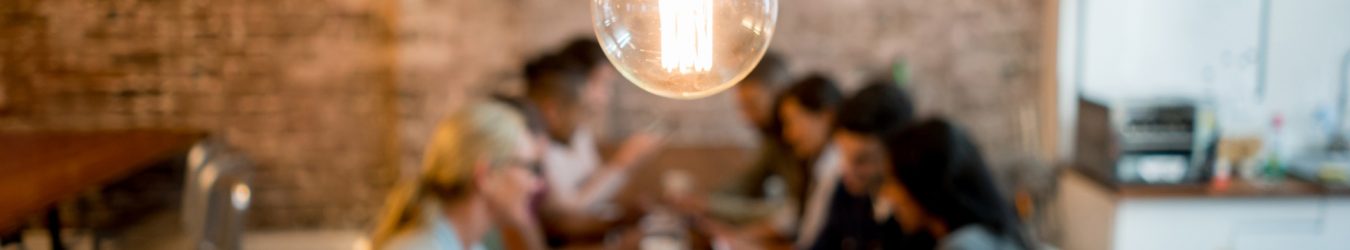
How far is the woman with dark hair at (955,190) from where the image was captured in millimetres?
2605

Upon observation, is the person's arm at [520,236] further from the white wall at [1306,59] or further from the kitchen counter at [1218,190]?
the white wall at [1306,59]

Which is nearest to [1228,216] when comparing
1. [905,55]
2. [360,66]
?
[905,55]

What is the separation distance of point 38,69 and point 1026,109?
406 cm

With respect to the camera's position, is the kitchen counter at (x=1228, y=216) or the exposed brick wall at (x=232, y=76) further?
the exposed brick wall at (x=232, y=76)

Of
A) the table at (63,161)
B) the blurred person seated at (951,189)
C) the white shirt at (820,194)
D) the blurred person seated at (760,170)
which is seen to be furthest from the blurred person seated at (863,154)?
the table at (63,161)

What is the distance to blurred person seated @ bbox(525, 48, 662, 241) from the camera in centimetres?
387

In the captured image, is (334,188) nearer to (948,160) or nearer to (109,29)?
(109,29)

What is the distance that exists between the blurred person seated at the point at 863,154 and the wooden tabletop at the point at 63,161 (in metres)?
2.16

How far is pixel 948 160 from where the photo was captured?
8.53 ft

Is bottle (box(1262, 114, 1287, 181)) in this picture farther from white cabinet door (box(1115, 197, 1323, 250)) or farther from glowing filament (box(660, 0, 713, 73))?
glowing filament (box(660, 0, 713, 73))

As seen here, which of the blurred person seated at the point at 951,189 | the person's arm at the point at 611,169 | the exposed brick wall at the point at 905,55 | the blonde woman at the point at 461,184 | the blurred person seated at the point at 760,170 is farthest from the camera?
the exposed brick wall at the point at 905,55

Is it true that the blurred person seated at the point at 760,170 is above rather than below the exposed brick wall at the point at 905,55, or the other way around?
below

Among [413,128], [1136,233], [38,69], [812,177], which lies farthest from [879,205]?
[38,69]

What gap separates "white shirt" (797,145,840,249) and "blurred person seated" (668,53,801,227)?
0.23 meters
